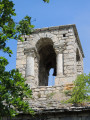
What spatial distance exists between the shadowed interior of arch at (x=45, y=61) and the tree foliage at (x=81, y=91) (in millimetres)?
3745

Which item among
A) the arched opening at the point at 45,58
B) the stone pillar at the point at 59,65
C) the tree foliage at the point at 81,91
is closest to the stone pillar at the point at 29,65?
the arched opening at the point at 45,58

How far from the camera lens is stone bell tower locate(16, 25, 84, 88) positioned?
1268 cm

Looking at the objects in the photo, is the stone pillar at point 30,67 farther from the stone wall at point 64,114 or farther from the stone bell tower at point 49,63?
the stone wall at point 64,114

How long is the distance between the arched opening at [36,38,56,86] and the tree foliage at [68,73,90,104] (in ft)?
11.5

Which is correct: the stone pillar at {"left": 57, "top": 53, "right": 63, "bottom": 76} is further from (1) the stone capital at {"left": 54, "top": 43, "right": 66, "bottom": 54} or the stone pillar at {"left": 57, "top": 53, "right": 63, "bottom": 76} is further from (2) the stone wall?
(2) the stone wall

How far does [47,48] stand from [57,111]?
544 cm

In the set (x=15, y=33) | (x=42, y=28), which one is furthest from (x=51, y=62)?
(x=15, y=33)

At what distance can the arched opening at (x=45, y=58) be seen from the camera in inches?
555

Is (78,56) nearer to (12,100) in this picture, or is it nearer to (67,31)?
(67,31)

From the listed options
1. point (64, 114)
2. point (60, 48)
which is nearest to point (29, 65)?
point (60, 48)

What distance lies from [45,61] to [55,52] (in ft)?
6.61

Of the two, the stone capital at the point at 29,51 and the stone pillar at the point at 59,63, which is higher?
the stone capital at the point at 29,51

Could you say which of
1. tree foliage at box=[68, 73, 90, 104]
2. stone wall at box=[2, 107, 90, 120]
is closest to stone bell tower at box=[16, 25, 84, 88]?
tree foliage at box=[68, 73, 90, 104]

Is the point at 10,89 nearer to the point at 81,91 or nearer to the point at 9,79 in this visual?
the point at 9,79
